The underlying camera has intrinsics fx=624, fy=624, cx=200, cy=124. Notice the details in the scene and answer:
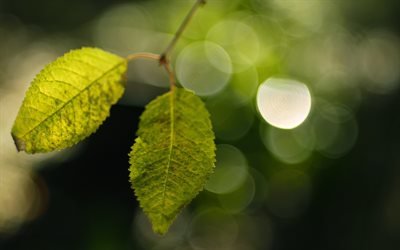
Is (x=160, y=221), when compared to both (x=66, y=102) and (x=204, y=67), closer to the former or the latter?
(x=66, y=102)

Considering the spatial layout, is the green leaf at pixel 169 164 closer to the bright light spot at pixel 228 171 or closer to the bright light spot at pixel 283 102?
the bright light spot at pixel 283 102

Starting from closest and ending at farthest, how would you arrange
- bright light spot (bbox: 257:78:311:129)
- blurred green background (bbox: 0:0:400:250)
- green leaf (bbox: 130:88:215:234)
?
green leaf (bbox: 130:88:215:234)
bright light spot (bbox: 257:78:311:129)
blurred green background (bbox: 0:0:400:250)

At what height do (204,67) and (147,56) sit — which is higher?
(147,56)

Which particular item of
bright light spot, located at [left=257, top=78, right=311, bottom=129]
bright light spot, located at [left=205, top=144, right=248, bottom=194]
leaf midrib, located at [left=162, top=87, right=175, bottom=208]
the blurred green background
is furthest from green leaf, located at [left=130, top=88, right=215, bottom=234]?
bright light spot, located at [left=205, top=144, right=248, bottom=194]

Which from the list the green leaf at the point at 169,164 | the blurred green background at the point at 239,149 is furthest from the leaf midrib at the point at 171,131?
the blurred green background at the point at 239,149

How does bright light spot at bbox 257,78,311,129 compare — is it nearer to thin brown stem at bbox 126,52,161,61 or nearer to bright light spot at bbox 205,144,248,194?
bright light spot at bbox 205,144,248,194

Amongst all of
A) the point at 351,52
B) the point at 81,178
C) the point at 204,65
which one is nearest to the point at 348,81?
the point at 351,52

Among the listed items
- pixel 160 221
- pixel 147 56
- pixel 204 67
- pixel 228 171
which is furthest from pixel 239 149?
pixel 160 221
